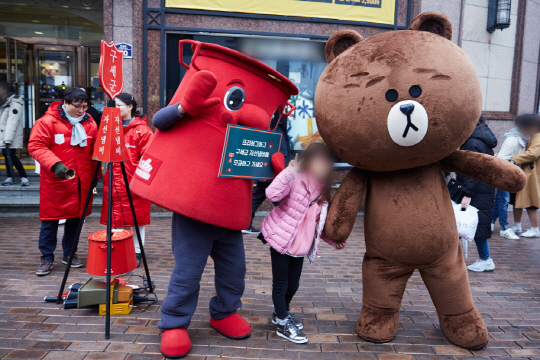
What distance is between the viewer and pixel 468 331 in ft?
10.6

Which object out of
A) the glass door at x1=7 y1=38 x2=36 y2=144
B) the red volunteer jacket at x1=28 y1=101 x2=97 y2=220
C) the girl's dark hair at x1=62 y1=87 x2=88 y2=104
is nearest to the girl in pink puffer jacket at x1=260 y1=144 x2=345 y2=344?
the red volunteer jacket at x1=28 y1=101 x2=97 y2=220

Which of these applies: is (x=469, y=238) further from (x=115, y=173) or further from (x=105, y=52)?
(x=115, y=173)

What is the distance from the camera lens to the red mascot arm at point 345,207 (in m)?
3.19

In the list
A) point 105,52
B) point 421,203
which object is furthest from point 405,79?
point 105,52

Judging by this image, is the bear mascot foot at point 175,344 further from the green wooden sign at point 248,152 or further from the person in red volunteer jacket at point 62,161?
the person in red volunteer jacket at point 62,161

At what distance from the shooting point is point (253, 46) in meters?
7.95

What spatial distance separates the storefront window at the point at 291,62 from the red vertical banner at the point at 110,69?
14.2ft

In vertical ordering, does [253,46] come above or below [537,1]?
below

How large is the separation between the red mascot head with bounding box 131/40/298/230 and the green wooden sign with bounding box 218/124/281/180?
59 millimetres

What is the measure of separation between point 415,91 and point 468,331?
6.03ft

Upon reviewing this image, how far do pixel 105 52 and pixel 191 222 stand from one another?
1.48 m

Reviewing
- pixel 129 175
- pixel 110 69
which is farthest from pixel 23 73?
pixel 110 69

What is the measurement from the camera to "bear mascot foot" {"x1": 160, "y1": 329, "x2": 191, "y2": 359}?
299 cm

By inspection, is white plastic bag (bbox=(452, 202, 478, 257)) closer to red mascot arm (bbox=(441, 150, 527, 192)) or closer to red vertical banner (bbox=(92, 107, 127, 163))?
red mascot arm (bbox=(441, 150, 527, 192))
